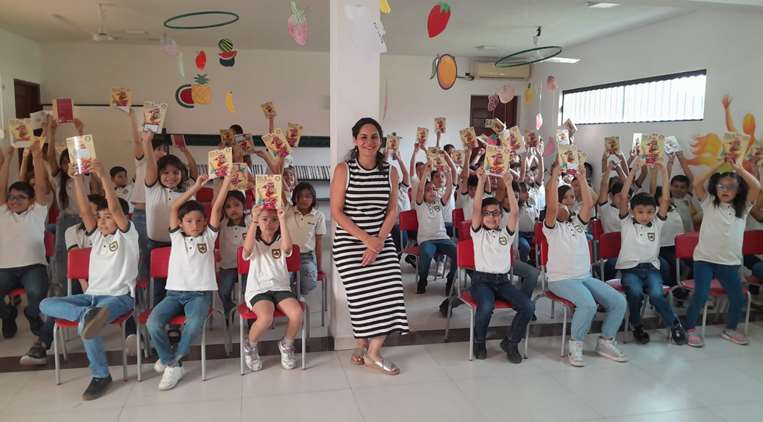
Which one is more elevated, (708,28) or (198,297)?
(708,28)

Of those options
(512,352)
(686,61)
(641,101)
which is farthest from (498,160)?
(641,101)

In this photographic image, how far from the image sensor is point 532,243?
5.17 metres

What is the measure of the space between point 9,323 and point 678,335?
476cm

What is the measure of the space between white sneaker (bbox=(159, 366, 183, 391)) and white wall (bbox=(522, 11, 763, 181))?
5.63 metres

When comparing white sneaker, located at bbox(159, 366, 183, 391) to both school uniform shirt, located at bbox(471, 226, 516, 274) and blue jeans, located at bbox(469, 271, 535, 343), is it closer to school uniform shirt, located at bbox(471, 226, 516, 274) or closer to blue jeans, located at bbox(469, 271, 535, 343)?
blue jeans, located at bbox(469, 271, 535, 343)

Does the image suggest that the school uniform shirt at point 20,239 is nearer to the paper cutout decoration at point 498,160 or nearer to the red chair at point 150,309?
the red chair at point 150,309

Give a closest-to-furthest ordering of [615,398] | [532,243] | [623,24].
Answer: [615,398]
[532,243]
[623,24]

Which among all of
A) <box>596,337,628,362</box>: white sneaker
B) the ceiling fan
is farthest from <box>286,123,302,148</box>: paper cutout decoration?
the ceiling fan

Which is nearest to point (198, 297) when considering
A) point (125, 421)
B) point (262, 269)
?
point (262, 269)

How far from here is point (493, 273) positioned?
12.0 ft

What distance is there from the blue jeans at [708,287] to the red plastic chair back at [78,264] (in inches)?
162

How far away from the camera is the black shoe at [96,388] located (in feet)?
9.77

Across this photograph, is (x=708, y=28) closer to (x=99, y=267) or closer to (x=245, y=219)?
(x=245, y=219)

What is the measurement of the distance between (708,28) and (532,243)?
3315 millimetres
